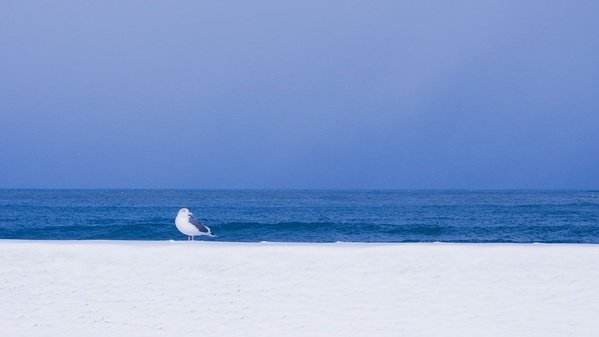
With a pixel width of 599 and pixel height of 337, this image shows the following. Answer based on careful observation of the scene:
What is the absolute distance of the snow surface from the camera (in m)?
2.56

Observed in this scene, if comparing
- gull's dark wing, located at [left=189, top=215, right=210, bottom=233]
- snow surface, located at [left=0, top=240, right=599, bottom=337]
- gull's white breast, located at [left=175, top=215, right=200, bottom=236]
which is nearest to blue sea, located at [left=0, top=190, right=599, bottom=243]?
gull's dark wing, located at [left=189, top=215, right=210, bottom=233]

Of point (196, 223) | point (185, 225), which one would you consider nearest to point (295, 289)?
point (185, 225)

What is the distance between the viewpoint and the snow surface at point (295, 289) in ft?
8.41

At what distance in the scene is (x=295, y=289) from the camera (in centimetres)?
264

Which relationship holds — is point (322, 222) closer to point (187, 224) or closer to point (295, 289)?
point (187, 224)

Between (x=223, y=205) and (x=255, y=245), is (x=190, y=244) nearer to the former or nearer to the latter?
(x=255, y=245)

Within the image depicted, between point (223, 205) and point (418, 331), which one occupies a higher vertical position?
point (223, 205)

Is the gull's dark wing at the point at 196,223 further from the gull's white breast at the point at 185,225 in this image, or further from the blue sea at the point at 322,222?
the blue sea at the point at 322,222

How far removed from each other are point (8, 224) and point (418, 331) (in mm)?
24973

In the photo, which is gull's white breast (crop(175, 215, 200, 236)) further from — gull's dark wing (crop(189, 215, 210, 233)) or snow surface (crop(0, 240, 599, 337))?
snow surface (crop(0, 240, 599, 337))

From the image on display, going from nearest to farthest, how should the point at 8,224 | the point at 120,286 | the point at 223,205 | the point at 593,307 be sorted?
the point at 593,307 < the point at 120,286 < the point at 8,224 < the point at 223,205

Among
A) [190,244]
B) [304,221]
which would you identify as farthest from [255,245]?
[304,221]

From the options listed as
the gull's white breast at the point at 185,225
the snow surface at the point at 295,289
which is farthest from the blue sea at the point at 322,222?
the snow surface at the point at 295,289

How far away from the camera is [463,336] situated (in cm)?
259
